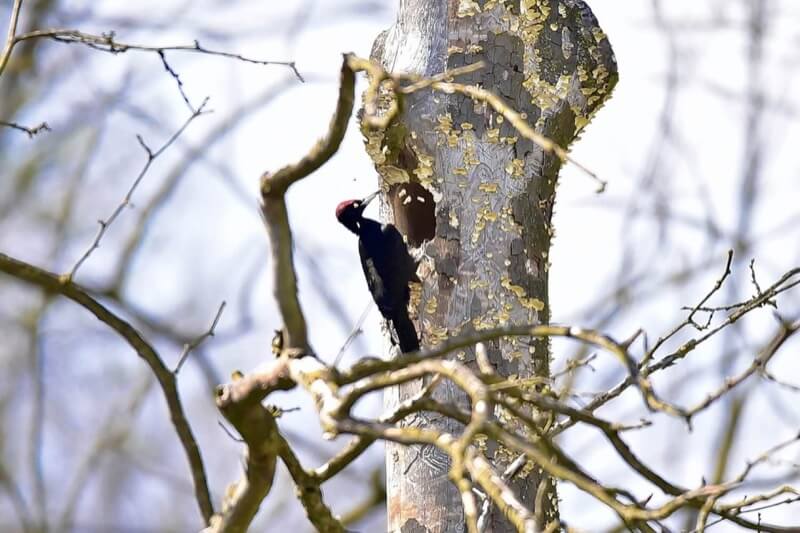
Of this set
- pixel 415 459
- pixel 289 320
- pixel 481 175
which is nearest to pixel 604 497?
pixel 289 320

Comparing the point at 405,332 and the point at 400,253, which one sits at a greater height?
the point at 400,253

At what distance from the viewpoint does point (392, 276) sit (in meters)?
3.16

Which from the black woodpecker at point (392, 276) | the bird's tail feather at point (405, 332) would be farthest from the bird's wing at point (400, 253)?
the bird's tail feather at point (405, 332)

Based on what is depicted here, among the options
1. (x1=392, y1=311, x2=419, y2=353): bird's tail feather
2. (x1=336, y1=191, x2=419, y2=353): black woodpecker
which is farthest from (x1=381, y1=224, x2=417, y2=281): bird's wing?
(x1=392, y1=311, x2=419, y2=353): bird's tail feather

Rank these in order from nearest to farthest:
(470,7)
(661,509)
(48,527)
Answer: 1. (661,509)
2. (470,7)
3. (48,527)

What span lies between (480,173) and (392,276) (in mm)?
355

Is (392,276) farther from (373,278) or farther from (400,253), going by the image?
(373,278)

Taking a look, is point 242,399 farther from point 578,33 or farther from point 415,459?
point 578,33

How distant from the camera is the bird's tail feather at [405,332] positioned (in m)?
3.06

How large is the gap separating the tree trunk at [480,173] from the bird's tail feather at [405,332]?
3cm

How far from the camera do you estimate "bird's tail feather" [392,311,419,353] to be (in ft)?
10.1

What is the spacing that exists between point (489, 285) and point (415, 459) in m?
0.48

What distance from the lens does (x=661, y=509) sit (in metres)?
1.70

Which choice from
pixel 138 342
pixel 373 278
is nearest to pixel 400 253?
pixel 373 278
